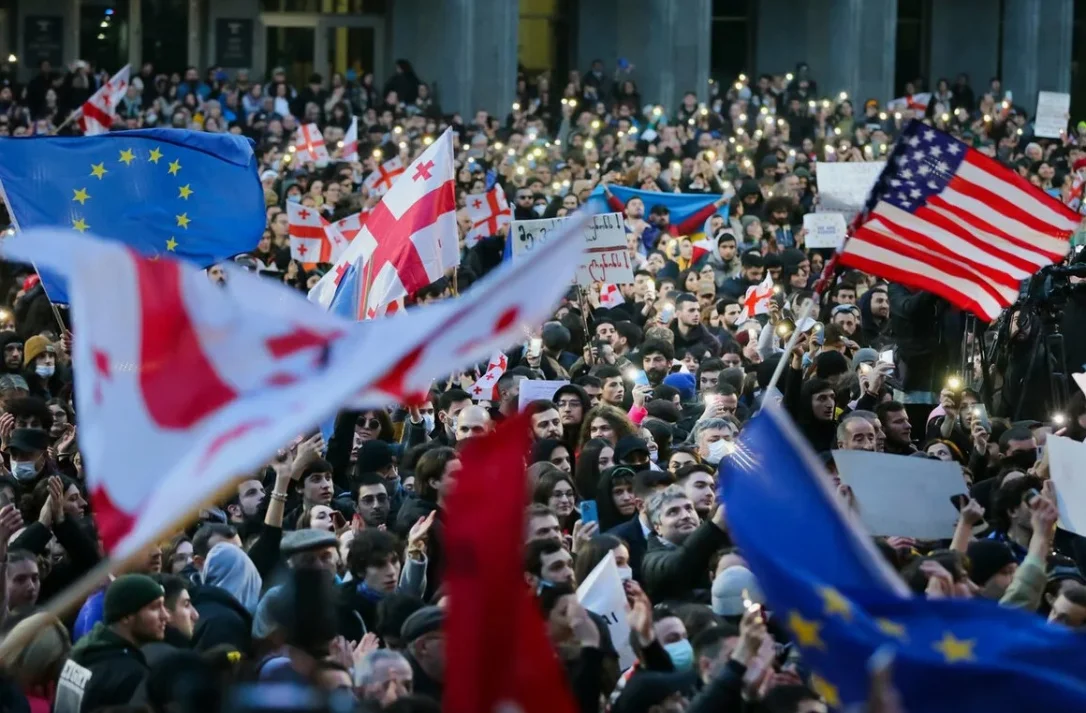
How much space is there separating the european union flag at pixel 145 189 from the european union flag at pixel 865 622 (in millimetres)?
5989

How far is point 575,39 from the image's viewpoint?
39.6 meters

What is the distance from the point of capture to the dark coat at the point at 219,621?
693cm

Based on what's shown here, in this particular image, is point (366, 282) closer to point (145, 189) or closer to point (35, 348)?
point (145, 189)

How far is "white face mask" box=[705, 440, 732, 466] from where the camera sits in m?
10.0

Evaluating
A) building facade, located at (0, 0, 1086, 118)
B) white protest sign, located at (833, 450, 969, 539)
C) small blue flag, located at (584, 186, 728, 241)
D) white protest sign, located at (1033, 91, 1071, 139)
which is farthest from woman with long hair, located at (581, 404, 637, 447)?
building facade, located at (0, 0, 1086, 118)

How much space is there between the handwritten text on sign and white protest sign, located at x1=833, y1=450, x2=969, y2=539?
6557 mm

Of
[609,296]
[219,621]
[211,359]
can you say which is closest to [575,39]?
[609,296]

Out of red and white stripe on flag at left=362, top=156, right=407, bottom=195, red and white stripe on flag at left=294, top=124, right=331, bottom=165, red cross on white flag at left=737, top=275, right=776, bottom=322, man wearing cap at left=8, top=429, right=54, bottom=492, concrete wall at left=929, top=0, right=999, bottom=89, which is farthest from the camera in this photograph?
concrete wall at left=929, top=0, right=999, bottom=89

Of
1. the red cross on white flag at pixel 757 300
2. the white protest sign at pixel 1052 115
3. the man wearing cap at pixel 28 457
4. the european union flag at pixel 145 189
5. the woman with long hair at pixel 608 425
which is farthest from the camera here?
the white protest sign at pixel 1052 115

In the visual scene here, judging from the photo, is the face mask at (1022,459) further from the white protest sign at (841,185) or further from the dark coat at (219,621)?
the white protest sign at (841,185)

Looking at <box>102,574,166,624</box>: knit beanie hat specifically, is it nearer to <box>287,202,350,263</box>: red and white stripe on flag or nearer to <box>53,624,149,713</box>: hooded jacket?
<box>53,624,149,713</box>: hooded jacket

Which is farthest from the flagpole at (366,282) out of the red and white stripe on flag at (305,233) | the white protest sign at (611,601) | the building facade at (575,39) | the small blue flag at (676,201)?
the building facade at (575,39)

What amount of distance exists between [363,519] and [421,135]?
1883 centimetres

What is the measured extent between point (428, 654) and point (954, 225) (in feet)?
10.7
